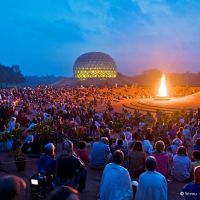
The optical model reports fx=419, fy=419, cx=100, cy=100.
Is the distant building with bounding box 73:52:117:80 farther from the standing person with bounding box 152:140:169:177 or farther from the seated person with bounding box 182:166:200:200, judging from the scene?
the seated person with bounding box 182:166:200:200

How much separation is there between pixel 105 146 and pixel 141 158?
1599mm

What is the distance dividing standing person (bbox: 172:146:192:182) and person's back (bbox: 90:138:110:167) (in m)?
2.28

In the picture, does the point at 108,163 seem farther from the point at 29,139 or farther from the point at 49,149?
the point at 29,139

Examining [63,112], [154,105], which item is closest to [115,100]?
[154,105]

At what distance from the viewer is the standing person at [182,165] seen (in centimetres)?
1112

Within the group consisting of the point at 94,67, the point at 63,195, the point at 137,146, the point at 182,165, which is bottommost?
the point at 182,165

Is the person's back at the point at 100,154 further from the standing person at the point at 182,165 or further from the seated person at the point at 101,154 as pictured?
the standing person at the point at 182,165

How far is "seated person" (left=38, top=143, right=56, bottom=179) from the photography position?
9289 millimetres

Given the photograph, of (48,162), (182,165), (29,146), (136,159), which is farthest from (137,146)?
(29,146)

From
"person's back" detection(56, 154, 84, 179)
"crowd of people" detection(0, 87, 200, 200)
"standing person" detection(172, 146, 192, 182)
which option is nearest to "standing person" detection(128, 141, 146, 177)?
"crowd of people" detection(0, 87, 200, 200)

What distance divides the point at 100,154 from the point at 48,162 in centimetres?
357

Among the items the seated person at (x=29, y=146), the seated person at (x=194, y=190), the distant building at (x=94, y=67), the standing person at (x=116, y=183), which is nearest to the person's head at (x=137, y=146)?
the standing person at (x=116, y=183)

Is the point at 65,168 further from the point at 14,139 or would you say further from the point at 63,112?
the point at 63,112

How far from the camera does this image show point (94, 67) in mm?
162625
